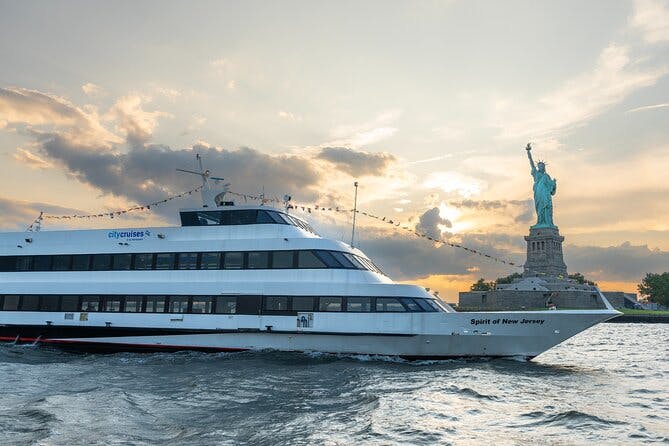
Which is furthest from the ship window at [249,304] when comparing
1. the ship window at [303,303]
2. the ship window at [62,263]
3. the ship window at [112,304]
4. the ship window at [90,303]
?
the ship window at [62,263]

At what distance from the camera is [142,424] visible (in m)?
10.9

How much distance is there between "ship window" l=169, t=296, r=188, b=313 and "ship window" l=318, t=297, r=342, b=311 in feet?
19.5

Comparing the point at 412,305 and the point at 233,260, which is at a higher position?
the point at 233,260

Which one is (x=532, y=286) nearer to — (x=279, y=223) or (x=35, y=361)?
(x=279, y=223)

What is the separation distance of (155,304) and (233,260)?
12.8ft

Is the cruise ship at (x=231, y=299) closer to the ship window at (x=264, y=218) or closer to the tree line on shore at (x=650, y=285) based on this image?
the ship window at (x=264, y=218)

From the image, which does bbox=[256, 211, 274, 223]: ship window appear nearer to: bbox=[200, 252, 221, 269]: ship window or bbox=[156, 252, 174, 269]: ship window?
bbox=[200, 252, 221, 269]: ship window

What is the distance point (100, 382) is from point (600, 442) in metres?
13.4

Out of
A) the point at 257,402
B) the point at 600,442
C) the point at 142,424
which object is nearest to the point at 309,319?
the point at 257,402

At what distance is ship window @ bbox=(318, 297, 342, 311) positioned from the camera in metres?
20.7

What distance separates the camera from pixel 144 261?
940 inches

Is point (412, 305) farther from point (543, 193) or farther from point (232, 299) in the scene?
point (543, 193)

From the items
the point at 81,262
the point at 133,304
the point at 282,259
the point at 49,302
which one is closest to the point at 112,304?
the point at 133,304

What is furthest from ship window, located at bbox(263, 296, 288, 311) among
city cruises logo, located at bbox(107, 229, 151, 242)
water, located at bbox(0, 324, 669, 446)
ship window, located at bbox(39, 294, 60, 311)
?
ship window, located at bbox(39, 294, 60, 311)
